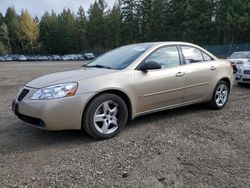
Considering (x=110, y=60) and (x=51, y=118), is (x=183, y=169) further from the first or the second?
(x=110, y=60)

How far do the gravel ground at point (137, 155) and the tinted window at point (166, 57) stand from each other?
3.57 feet

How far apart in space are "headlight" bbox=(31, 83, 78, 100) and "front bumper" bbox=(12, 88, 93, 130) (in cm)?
7

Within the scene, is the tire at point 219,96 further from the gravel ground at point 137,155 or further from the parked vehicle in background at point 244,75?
the parked vehicle in background at point 244,75

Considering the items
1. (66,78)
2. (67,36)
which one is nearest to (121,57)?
(66,78)

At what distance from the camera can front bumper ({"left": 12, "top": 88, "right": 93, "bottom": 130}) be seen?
3869 millimetres

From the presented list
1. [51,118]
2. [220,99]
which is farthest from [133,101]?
[220,99]

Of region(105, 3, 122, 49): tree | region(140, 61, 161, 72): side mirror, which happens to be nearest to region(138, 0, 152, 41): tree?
region(105, 3, 122, 49): tree

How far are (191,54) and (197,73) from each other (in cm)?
43

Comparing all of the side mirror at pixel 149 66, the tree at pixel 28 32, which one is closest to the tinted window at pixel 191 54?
the side mirror at pixel 149 66

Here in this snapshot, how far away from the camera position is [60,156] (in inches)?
145

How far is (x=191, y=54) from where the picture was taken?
5.60 metres

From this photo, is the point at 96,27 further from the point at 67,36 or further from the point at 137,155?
the point at 137,155

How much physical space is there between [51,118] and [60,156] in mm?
552

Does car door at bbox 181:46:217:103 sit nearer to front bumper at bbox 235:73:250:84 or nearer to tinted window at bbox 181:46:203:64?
tinted window at bbox 181:46:203:64
